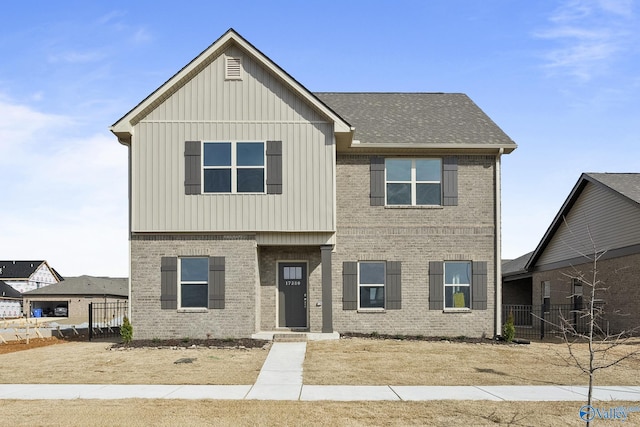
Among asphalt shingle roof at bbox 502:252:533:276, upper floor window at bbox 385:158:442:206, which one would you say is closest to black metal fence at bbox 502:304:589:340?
asphalt shingle roof at bbox 502:252:533:276

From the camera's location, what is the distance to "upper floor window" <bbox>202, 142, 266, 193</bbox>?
20.5 metres

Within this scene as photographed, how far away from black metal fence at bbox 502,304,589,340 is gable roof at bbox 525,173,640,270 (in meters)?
3.64

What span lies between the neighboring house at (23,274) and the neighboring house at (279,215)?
62.6m

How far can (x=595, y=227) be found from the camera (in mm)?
27922

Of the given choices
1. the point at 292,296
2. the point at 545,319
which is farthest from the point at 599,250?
the point at 292,296

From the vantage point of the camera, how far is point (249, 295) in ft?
66.8

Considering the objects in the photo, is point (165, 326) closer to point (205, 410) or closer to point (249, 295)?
point (249, 295)

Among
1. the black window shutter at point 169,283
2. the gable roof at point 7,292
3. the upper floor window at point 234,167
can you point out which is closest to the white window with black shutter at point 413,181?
the upper floor window at point 234,167

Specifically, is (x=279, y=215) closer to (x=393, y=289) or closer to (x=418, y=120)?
(x=393, y=289)

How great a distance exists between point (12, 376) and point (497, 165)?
51.2 ft

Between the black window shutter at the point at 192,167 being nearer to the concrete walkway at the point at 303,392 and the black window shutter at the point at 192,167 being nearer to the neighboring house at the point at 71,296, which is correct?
the concrete walkway at the point at 303,392

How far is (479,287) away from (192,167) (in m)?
10.1

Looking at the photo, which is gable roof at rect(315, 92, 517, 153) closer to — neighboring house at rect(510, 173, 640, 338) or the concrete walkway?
neighboring house at rect(510, 173, 640, 338)

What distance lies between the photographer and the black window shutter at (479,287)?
856 inches
